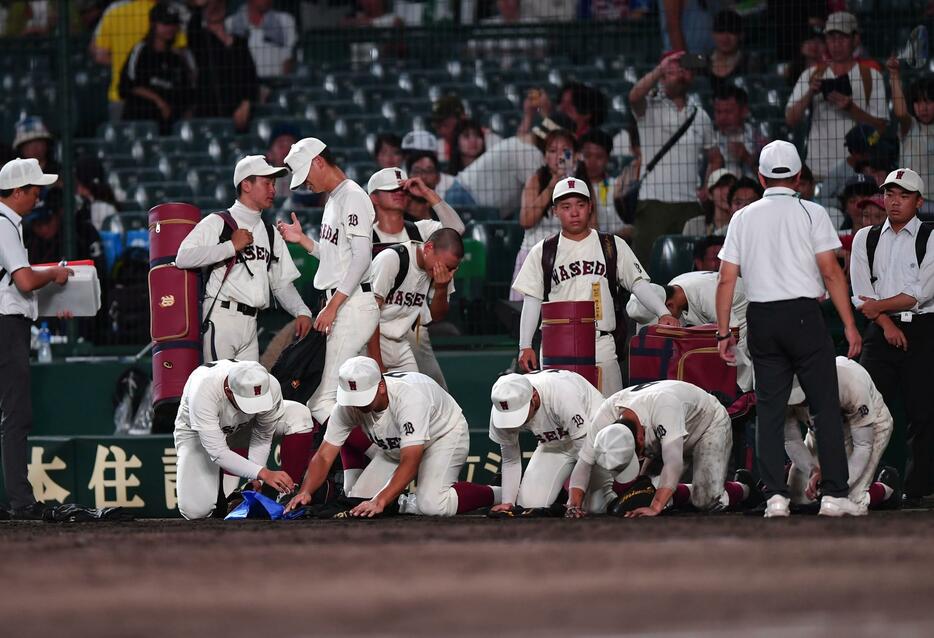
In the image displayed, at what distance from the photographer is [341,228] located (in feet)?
28.5

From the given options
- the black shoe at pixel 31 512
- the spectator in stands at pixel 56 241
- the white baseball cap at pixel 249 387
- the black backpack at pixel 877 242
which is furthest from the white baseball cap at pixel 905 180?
the spectator in stands at pixel 56 241

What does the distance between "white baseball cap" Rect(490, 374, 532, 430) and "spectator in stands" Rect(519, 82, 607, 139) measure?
13.4 feet

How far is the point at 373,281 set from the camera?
8.82 m

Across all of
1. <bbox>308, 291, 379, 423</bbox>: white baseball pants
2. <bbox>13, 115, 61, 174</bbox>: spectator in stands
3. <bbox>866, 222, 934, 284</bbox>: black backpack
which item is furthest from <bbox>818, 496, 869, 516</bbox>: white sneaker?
<bbox>13, 115, 61, 174</bbox>: spectator in stands

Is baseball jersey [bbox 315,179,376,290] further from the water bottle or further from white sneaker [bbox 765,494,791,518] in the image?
the water bottle

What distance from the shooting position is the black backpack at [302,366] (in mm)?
8797

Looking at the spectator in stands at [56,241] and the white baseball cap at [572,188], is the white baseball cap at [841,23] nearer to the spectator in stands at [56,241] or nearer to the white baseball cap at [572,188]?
the white baseball cap at [572,188]

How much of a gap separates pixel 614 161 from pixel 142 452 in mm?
4554

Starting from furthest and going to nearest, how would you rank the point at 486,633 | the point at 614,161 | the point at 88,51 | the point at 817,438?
1. the point at 88,51
2. the point at 614,161
3. the point at 817,438
4. the point at 486,633

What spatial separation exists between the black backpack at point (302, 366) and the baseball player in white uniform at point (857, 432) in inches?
112

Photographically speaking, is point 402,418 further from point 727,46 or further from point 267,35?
point 267,35

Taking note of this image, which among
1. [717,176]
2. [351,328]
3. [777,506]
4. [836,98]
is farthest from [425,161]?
[777,506]

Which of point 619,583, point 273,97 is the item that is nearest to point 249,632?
point 619,583

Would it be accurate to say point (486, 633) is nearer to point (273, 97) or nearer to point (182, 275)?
point (182, 275)
